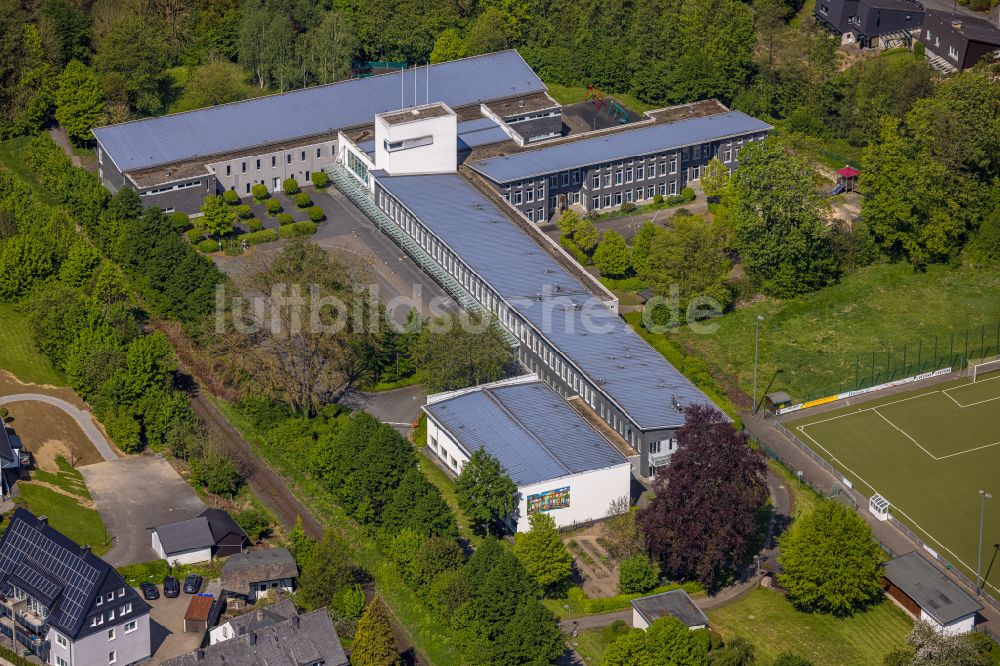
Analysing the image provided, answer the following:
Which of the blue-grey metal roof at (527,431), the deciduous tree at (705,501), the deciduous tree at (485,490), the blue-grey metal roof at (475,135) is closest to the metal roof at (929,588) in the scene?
the deciduous tree at (705,501)

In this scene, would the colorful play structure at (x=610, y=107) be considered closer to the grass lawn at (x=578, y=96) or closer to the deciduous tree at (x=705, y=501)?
the grass lawn at (x=578, y=96)

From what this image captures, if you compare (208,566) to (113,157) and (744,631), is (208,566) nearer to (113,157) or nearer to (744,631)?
(744,631)

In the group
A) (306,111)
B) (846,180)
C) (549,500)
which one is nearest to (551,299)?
(549,500)

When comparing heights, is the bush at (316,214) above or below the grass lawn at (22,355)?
above

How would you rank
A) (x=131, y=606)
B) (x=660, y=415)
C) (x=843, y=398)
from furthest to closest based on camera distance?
(x=843, y=398) < (x=660, y=415) < (x=131, y=606)

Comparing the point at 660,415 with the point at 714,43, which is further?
the point at 714,43

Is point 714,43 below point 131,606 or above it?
above

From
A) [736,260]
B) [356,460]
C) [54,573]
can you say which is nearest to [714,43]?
[736,260]
